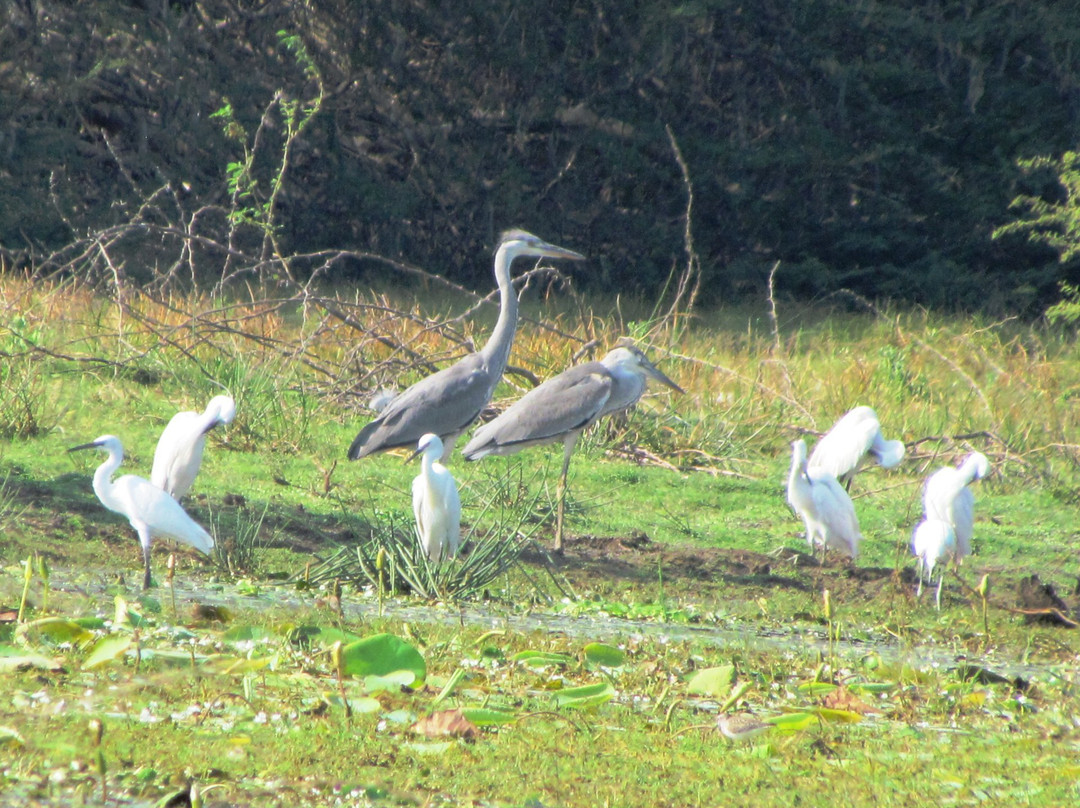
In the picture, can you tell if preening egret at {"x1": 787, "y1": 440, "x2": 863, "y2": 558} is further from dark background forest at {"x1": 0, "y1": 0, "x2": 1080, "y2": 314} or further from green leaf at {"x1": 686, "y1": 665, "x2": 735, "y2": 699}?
dark background forest at {"x1": 0, "y1": 0, "x2": 1080, "y2": 314}

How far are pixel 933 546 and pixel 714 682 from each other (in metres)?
2.58

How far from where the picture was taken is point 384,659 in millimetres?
3738

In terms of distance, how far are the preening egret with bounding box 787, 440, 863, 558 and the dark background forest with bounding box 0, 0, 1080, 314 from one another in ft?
46.4

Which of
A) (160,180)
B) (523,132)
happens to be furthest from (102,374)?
(523,132)

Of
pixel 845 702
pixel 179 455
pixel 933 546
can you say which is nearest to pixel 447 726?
pixel 845 702

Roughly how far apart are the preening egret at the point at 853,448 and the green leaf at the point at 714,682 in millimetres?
4342

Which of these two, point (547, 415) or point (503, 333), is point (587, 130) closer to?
point (503, 333)

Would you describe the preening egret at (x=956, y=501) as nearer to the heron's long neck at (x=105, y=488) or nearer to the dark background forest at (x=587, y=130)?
the heron's long neck at (x=105, y=488)

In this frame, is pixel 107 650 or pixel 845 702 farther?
pixel 845 702

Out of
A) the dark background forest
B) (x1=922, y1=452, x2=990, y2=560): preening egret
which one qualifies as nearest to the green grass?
(x1=922, y1=452, x2=990, y2=560): preening egret

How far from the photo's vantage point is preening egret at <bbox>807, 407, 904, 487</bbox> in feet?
27.1

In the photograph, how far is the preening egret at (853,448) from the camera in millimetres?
8250

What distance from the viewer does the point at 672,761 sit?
336 centimetres

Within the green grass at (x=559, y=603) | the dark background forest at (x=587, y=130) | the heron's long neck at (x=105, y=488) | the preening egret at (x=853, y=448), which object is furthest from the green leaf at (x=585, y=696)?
the dark background forest at (x=587, y=130)
